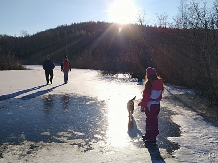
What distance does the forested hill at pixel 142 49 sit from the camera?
1154 centimetres

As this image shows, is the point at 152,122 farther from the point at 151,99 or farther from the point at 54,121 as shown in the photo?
the point at 54,121

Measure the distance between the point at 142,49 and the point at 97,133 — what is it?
744 inches

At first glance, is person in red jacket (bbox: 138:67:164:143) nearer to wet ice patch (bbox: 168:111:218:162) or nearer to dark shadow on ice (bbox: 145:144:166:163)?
dark shadow on ice (bbox: 145:144:166:163)

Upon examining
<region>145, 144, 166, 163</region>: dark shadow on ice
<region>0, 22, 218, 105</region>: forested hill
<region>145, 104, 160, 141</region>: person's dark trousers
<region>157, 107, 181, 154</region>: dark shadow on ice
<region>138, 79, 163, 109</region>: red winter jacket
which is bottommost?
<region>145, 144, 166, 163</region>: dark shadow on ice

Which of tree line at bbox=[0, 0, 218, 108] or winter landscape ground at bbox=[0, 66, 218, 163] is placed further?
tree line at bbox=[0, 0, 218, 108]

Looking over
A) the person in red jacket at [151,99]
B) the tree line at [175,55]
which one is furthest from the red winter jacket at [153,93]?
the tree line at [175,55]

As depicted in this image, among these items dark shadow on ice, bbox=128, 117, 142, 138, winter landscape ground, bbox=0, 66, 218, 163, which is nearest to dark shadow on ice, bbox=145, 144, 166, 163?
winter landscape ground, bbox=0, 66, 218, 163

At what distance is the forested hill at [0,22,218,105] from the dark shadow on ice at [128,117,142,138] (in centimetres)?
400

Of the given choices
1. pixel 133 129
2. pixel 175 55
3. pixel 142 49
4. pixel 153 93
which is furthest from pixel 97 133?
pixel 142 49

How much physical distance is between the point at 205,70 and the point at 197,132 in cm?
504

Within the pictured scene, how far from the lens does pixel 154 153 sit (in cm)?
530

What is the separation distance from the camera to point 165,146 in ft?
18.8

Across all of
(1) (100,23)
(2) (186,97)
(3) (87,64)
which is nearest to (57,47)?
(1) (100,23)

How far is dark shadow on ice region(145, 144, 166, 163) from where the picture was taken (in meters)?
4.91
